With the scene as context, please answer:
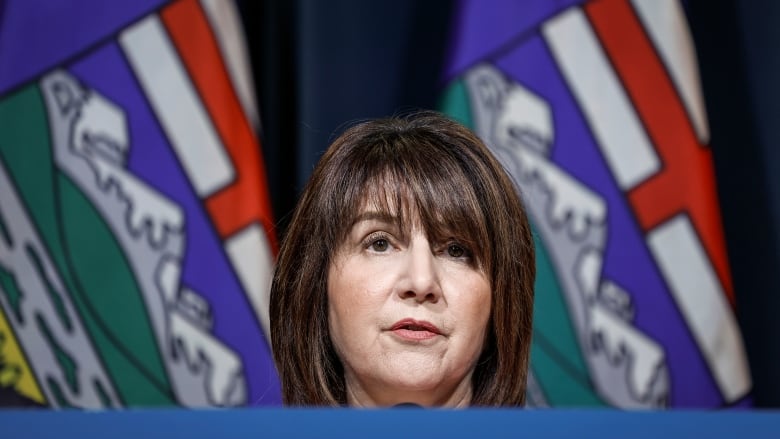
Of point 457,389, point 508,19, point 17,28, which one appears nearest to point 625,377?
point 508,19

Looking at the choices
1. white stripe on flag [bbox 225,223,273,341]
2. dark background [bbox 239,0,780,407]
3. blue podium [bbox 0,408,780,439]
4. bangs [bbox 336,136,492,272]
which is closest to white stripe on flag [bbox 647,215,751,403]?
dark background [bbox 239,0,780,407]

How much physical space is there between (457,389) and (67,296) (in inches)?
35.8

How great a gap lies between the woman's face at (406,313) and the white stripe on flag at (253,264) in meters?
0.72

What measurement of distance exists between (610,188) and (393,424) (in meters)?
1.28

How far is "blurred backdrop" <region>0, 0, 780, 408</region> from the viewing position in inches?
67.4

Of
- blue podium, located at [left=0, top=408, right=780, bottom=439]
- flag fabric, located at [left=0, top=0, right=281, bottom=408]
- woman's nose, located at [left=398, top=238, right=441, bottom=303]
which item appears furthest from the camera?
flag fabric, located at [left=0, top=0, right=281, bottom=408]

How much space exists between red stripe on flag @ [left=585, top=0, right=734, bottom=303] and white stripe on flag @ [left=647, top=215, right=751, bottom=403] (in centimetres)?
2

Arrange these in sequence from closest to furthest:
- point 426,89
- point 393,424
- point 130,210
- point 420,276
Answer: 1. point 393,424
2. point 420,276
3. point 130,210
4. point 426,89

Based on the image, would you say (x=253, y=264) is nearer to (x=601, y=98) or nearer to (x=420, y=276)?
(x=601, y=98)

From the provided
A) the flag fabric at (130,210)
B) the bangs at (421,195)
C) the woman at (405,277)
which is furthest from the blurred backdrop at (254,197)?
the bangs at (421,195)

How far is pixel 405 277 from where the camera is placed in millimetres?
963

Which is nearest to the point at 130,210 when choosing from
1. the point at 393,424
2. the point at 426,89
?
the point at 426,89

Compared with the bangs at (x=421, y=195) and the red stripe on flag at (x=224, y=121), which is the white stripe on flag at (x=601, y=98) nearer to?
the red stripe on flag at (x=224, y=121)

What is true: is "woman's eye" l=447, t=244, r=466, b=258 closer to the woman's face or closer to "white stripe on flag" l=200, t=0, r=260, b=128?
the woman's face
